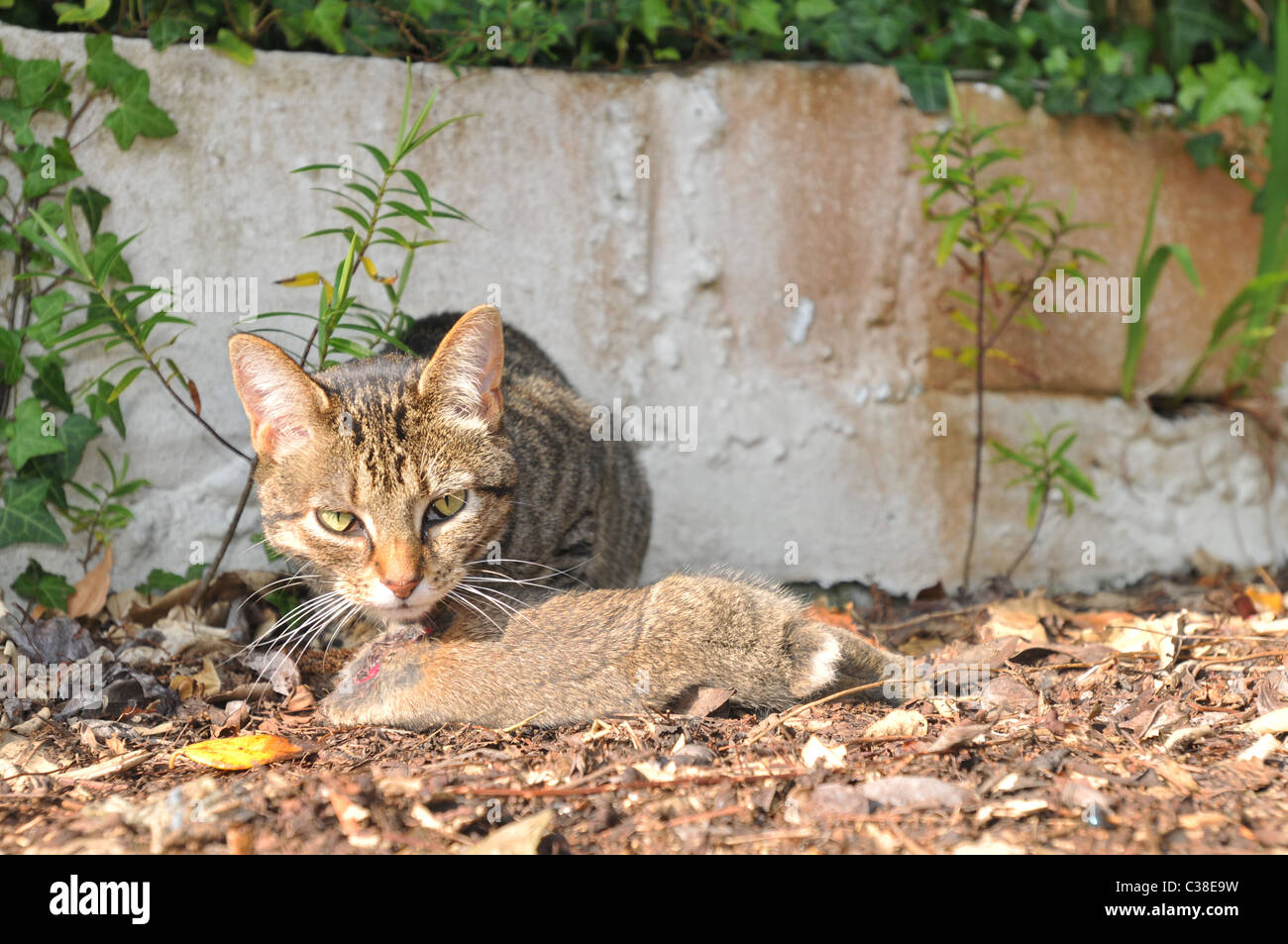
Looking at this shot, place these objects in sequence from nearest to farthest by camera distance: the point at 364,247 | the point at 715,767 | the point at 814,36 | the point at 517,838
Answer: the point at 517,838 < the point at 715,767 < the point at 364,247 < the point at 814,36

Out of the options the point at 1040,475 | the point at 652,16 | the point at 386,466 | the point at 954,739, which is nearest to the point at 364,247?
the point at 386,466

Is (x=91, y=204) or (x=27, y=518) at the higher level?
(x=91, y=204)

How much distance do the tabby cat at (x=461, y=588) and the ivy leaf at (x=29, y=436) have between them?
104 centimetres

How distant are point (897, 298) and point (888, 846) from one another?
3.42 meters

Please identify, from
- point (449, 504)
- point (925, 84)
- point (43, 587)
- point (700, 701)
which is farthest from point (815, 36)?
point (43, 587)

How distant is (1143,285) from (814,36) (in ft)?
6.64

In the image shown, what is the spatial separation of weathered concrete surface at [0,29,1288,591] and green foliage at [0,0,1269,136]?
13cm

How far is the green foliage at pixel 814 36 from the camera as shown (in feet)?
14.2

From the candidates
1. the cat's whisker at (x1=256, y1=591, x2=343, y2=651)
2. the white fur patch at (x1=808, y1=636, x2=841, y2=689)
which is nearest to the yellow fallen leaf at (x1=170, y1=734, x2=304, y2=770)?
the cat's whisker at (x1=256, y1=591, x2=343, y2=651)

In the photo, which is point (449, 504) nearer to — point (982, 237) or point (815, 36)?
point (982, 237)

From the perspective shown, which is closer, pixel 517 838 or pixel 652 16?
pixel 517 838

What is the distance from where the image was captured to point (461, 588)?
131 inches

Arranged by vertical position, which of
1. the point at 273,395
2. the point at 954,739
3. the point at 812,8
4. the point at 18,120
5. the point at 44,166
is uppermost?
the point at 812,8

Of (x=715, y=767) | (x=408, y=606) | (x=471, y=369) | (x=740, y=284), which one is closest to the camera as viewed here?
(x=715, y=767)
